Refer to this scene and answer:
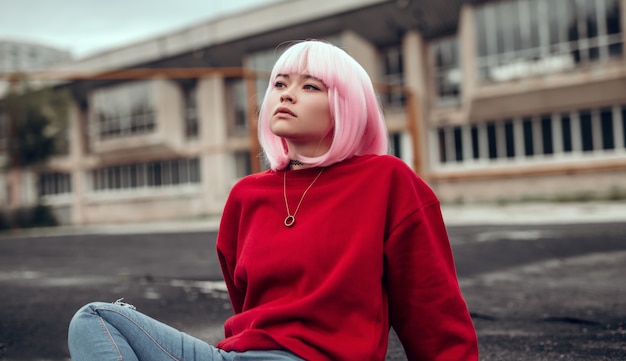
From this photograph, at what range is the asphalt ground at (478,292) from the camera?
3.06 metres

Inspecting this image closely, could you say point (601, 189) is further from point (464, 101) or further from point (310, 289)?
point (310, 289)

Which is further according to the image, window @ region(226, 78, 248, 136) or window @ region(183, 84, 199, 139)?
window @ region(183, 84, 199, 139)

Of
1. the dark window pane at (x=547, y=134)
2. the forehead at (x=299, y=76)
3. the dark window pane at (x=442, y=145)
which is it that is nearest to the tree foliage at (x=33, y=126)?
the dark window pane at (x=442, y=145)

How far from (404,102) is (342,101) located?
21.9 meters

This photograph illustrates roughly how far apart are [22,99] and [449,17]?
17.1 meters

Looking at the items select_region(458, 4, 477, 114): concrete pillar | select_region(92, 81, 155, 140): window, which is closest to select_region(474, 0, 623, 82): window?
select_region(458, 4, 477, 114): concrete pillar

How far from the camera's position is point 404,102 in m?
23.1

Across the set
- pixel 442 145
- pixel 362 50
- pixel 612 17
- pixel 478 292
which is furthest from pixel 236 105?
pixel 478 292

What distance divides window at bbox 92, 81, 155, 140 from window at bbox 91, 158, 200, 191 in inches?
67.4

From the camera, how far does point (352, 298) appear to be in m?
1.51

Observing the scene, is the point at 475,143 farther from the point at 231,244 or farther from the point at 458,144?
the point at 231,244

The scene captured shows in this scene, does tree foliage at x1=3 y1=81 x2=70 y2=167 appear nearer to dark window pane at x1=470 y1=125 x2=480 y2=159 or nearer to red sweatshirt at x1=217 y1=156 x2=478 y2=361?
dark window pane at x1=470 y1=125 x2=480 y2=159

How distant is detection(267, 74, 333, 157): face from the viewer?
5.49 feet

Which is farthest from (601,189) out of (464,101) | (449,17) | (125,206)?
(125,206)
